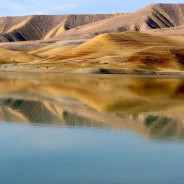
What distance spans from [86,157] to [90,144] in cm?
245

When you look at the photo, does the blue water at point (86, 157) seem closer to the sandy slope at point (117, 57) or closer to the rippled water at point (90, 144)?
the rippled water at point (90, 144)

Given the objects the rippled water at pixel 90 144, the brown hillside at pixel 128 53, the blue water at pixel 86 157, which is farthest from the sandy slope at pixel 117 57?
the blue water at pixel 86 157

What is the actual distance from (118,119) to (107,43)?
145894 mm

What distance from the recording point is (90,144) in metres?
19.9

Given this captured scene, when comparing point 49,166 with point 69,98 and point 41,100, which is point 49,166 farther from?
point 69,98

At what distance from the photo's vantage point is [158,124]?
25.5 m

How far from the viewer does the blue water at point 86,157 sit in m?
14.7

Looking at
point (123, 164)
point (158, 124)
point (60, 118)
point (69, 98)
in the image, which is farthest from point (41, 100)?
point (123, 164)

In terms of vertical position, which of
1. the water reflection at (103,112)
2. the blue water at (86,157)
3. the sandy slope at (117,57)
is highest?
the sandy slope at (117,57)

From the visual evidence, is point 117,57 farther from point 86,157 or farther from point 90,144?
point 86,157

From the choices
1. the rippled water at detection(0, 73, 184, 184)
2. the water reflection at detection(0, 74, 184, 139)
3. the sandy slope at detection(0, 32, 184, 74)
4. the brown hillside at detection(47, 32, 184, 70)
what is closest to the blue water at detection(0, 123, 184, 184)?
the rippled water at detection(0, 73, 184, 184)

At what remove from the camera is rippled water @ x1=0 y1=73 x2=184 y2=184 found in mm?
14984

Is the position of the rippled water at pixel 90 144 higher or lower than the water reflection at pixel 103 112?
lower

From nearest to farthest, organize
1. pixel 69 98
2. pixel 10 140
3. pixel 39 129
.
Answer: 1. pixel 10 140
2. pixel 39 129
3. pixel 69 98
